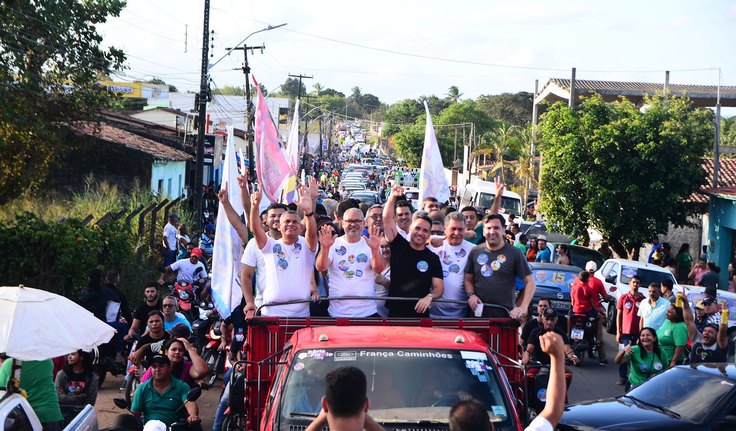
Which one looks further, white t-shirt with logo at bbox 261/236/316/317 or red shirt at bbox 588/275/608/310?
red shirt at bbox 588/275/608/310

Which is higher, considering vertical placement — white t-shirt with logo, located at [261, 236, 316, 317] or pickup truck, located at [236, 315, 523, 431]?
white t-shirt with logo, located at [261, 236, 316, 317]

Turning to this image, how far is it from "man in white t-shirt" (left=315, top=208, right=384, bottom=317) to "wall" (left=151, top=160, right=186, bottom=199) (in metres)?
20.0

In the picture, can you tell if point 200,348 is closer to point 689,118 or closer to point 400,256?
point 400,256

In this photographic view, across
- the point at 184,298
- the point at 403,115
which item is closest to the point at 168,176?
the point at 184,298

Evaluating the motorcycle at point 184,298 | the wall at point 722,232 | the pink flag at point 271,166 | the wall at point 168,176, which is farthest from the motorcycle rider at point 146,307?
the wall at point 722,232

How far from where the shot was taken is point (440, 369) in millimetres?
6324

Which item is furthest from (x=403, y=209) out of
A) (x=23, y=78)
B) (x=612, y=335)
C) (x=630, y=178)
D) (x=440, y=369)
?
(x=630, y=178)

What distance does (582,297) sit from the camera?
16.4 metres

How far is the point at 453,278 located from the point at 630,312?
6.57m

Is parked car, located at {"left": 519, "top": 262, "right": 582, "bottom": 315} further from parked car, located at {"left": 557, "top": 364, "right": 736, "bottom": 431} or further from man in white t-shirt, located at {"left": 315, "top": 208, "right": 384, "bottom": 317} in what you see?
man in white t-shirt, located at {"left": 315, "top": 208, "right": 384, "bottom": 317}

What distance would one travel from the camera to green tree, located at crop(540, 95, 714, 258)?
89.3ft

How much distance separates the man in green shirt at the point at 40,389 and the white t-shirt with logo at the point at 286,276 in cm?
187

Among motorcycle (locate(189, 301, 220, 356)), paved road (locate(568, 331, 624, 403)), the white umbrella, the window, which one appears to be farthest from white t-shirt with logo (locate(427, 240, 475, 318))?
motorcycle (locate(189, 301, 220, 356))

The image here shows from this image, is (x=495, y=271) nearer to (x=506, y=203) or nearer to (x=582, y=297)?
(x=582, y=297)
